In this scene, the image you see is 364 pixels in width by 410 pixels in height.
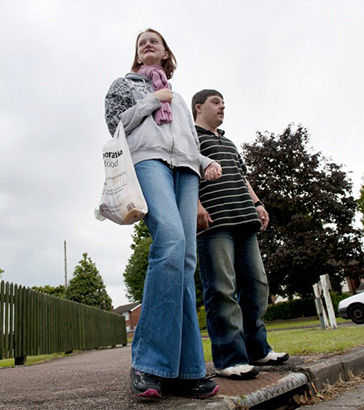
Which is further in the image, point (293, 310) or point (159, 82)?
point (293, 310)

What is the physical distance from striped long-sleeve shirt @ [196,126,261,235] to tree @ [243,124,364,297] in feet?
65.3

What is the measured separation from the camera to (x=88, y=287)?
21.1m

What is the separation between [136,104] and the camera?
236cm

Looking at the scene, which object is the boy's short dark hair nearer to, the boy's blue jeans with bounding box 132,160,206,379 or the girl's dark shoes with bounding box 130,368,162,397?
the boy's blue jeans with bounding box 132,160,206,379

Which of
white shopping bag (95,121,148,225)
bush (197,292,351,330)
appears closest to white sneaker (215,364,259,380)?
white shopping bag (95,121,148,225)

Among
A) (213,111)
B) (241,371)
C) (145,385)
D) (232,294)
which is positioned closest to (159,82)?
(213,111)

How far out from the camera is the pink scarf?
236 centimetres

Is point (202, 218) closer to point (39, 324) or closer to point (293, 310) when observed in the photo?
point (39, 324)

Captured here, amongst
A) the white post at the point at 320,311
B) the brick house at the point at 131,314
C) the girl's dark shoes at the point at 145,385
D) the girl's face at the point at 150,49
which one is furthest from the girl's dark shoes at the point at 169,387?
the brick house at the point at 131,314

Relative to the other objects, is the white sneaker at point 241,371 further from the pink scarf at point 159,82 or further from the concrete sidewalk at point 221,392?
the pink scarf at point 159,82

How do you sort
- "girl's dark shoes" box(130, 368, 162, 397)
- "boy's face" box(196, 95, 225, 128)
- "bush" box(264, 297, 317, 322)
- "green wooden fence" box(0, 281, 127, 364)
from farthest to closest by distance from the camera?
1. "bush" box(264, 297, 317, 322)
2. "green wooden fence" box(0, 281, 127, 364)
3. "boy's face" box(196, 95, 225, 128)
4. "girl's dark shoes" box(130, 368, 162, 397)

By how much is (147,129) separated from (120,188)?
430 mm

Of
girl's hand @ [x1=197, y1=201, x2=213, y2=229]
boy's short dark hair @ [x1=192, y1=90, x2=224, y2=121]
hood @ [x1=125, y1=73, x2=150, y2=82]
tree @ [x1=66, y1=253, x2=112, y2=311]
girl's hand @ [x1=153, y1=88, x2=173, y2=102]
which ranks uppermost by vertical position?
tree @ [x1=66, y1=253, x2=112, y2=311]

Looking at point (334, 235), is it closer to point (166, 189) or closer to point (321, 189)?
point (321, 189)
